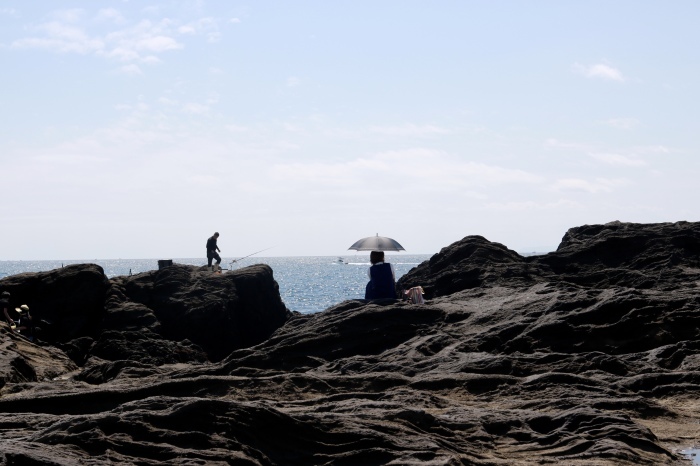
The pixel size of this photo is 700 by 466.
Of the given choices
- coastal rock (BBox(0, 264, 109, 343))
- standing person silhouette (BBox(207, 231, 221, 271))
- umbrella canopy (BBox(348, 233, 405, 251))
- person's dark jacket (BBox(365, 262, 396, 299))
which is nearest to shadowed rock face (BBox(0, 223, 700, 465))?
person's dark jacket (BBox(365, 262, 396, 299))

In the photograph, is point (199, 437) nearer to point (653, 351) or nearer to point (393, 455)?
point (393, 455)

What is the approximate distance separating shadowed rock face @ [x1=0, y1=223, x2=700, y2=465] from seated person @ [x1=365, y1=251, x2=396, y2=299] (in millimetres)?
534

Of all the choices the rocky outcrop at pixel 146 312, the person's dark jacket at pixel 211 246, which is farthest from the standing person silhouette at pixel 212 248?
the rocky outcrop at pixel 146 312

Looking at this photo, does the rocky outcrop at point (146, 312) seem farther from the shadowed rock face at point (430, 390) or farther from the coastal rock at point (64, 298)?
the shadowed rock face at point (430, 390)

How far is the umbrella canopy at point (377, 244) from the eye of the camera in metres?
21.7

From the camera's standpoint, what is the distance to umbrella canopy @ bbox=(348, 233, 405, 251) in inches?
853

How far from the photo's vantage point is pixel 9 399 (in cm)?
1105

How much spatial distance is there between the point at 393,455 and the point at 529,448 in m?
1.63

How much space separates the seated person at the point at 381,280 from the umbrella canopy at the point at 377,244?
3.09m

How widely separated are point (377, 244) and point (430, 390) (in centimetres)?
990

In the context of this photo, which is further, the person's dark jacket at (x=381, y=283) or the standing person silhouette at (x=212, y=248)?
the standing person silhouette at (x=212, y=248)

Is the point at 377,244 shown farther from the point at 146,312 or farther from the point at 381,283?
the point at 146,312

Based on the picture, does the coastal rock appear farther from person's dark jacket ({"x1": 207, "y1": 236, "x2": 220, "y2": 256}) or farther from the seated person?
the seated person

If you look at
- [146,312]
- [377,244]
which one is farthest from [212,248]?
[377,244]
